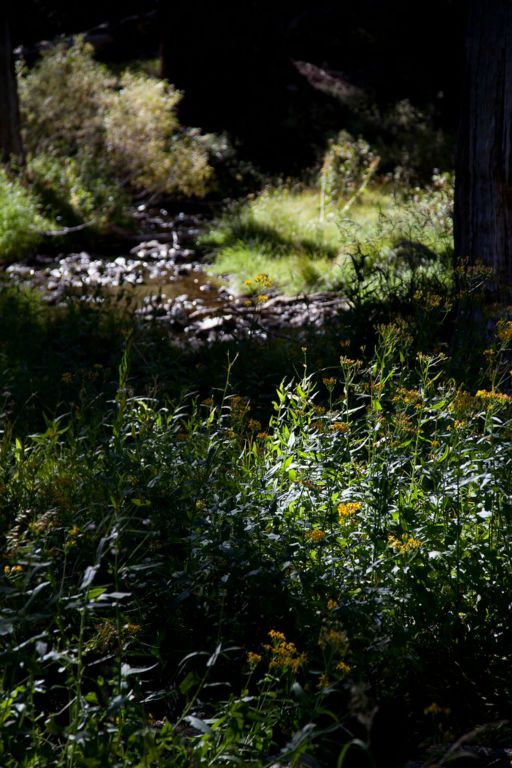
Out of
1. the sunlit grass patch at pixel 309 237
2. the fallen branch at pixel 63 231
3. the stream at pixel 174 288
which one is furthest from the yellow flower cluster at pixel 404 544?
the fallen branch at pixel 63 231

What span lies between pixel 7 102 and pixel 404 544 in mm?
10879

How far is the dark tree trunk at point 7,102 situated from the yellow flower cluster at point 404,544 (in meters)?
10.3

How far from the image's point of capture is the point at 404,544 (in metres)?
2.67

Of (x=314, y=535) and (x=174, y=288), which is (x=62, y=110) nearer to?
(x=174, y=288)

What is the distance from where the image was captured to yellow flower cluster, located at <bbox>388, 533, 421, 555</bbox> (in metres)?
2.63

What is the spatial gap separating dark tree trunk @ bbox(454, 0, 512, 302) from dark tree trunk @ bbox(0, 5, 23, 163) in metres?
7.88

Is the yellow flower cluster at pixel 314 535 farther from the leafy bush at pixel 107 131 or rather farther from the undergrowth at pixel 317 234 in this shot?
the leafy bush at pixel 107 131

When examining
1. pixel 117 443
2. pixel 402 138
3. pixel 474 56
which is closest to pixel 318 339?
pixel 474 56

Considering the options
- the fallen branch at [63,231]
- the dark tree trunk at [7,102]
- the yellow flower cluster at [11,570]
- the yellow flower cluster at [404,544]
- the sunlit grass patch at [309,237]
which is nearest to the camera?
the yellow flower cluster at [11,570]

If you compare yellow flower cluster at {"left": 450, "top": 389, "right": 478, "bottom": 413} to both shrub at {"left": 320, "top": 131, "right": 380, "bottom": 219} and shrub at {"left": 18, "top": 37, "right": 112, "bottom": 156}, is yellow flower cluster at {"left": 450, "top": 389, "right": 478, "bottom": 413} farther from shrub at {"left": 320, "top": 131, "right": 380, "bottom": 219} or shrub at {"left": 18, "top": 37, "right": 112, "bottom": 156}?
shrub at {"left": 18, "top": 37, "right": 112, "bottom": 156}

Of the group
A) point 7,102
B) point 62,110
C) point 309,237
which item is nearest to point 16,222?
point 7,102

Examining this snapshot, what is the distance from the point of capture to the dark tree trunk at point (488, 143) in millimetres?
5219

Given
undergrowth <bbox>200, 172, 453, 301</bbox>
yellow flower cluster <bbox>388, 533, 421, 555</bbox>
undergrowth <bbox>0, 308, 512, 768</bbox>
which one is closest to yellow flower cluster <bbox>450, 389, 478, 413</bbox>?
undergrowth <bbox>0, 308, 512, 768</bbox>

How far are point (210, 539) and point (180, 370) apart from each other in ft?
8.87
